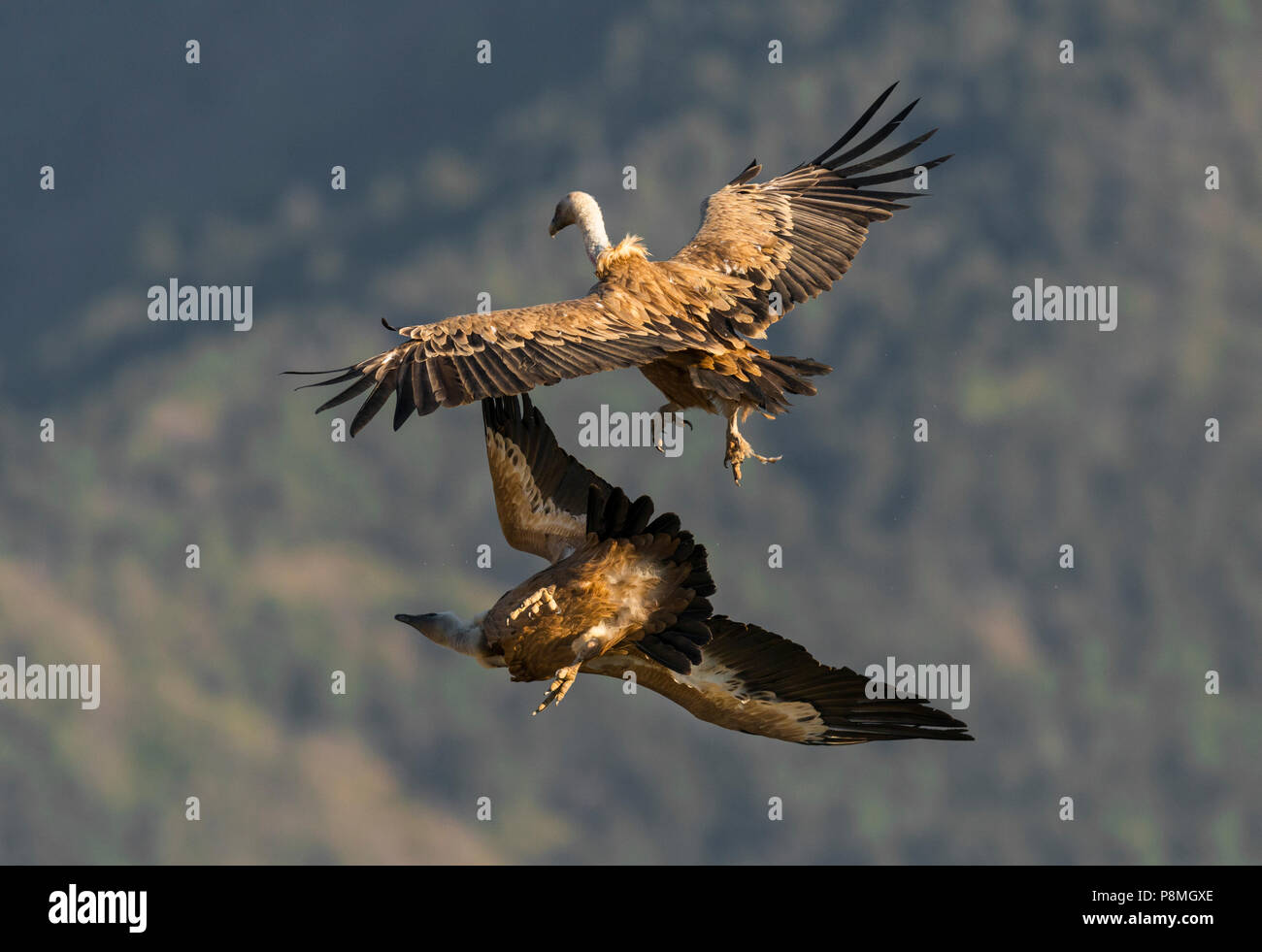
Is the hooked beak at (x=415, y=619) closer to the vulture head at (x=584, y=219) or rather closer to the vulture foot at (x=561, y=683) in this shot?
the vulture foot at (x=561, y=683)

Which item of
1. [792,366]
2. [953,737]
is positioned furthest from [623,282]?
[953,737]

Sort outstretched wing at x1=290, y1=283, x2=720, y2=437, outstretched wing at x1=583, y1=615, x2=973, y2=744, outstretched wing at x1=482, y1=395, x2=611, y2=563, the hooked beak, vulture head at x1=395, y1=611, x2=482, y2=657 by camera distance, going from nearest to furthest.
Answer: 1. outstretched wing at x1=290, y1=283, x2=720, y2=437
2. vulture head at x1=395, y1=611, x2=482, y2=657
3. the hooked beak
4. outstretched wing at x1=583, y1=615, x2=973, y2=744
5. outstretched wing at x1=482, y1=395, x2=611, y2=563

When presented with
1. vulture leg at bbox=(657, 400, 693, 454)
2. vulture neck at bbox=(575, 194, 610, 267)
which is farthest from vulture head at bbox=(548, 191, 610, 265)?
vulture leg at bbox=(657, 400, 693, 454)

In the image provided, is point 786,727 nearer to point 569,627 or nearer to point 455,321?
Answer: point 569,627

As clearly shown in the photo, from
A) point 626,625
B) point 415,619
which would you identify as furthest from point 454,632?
point 626,625

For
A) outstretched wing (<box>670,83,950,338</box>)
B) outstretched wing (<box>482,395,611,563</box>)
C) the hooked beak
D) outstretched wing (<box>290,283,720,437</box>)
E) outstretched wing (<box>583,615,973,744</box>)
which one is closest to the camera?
outstretched wing (<box>290,283,720,437</box>)

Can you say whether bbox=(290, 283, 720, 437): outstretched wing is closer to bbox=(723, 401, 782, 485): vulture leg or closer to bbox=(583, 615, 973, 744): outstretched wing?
bbox=(723, 401, 782, 485): vulture leg

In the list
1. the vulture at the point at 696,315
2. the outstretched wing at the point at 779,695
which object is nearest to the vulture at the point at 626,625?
Answer: the outstretched wing at the point at 779,695
